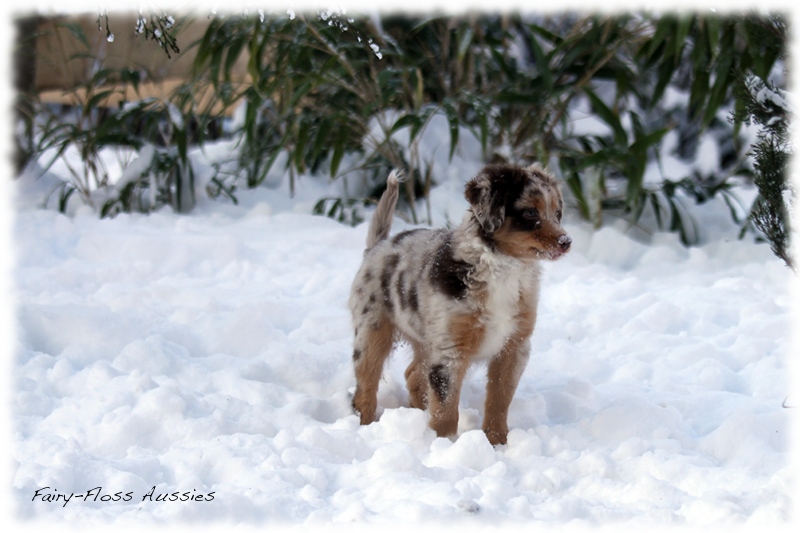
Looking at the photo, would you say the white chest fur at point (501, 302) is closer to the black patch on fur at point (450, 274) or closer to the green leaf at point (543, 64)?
the black patch on fur at point (450, 274)

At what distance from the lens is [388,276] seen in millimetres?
3635

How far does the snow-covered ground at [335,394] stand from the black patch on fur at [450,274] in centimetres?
57

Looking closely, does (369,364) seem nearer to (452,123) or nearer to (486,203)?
(486,203)

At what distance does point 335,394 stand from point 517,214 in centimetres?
130

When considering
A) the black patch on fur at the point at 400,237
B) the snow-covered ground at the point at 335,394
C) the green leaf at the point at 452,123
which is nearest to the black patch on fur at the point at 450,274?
the black patch on fur at the point at 400,237

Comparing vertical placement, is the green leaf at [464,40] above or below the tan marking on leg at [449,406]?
above

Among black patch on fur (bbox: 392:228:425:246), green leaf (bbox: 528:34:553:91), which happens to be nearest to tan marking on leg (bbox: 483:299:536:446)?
black patch on fur (bbox: 392:228:425:246)

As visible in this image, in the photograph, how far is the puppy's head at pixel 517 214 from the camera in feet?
10.7

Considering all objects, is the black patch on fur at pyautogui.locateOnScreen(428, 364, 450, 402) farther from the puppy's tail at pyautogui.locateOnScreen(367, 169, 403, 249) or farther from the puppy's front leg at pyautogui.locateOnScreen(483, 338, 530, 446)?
the puppy's tail at pyautogui.locateOnScreen(367, 169, 403, 249)

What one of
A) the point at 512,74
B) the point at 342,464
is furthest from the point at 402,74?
the point at 342,464

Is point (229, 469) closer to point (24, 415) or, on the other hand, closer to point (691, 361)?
point (24, 415)

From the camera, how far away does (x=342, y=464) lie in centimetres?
301

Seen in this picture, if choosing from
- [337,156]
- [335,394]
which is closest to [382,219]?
[335,394]

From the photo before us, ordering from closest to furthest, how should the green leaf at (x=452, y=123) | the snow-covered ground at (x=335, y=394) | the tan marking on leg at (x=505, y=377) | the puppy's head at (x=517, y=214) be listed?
the snow-covered ground at (x=335, y=394) → the puppy's head at (x=517, y=214) → the tan marking on leg at (x=505, y=377) → the green leaf at (x=452, y=123)
